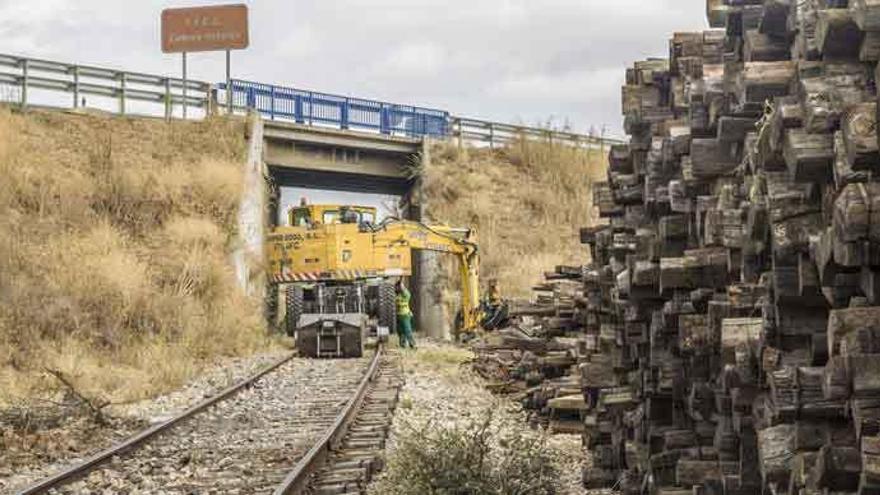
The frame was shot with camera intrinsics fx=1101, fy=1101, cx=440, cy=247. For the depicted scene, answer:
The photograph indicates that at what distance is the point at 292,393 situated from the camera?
15430mm

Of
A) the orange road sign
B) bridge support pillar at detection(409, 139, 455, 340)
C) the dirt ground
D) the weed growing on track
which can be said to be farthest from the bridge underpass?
the weed growing on track

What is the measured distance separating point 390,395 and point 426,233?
1204cm

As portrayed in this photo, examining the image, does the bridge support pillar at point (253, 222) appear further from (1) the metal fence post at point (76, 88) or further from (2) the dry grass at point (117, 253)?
(1) the metal fence post at point (76, 88)

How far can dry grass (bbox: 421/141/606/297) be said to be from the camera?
115 feet

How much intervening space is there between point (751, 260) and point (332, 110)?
31.3 metres

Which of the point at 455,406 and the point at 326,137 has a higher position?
the point at 326,137

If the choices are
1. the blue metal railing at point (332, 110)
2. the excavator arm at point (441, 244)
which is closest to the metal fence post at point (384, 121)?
the blue metal railing at point (332, 110)

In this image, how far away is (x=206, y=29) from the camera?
117 ft

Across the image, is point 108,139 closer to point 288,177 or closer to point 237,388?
point 288,177

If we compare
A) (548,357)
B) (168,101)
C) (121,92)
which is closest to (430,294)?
(168,101)

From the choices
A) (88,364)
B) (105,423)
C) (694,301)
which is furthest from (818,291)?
(88,364)

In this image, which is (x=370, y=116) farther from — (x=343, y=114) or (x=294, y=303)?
(x=294, y=303)

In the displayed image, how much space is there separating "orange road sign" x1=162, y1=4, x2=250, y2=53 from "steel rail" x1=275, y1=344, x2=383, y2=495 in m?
22.7

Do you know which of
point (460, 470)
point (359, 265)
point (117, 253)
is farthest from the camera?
point (359, 265)
